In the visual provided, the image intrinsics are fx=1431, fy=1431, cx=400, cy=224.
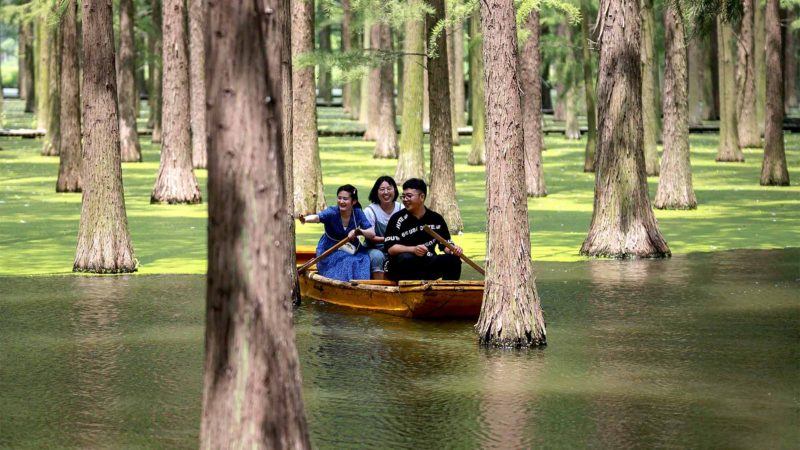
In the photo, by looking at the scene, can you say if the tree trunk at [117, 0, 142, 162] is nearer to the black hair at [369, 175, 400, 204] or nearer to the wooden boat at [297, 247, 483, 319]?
the black hair at [369, 175, 400, 204]

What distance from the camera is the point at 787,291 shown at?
1670 centimetres

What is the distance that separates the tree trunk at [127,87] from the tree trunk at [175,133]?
869 cm

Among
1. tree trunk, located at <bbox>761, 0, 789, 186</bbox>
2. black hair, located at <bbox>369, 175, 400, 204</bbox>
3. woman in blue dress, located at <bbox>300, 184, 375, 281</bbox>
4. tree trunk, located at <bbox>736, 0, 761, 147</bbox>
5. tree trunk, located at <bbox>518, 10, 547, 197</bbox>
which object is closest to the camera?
black hair, located at <bbox>369, 175, 400, 204</bbox>

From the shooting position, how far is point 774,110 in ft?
101

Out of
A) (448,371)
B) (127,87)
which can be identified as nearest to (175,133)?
(127,87)

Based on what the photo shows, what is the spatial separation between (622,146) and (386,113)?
73.3ft

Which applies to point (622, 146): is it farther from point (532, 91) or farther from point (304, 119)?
point (532, 91)

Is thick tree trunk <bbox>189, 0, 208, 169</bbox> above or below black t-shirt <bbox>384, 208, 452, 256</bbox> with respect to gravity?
above

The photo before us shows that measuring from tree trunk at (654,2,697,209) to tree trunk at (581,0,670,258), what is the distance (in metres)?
5.99

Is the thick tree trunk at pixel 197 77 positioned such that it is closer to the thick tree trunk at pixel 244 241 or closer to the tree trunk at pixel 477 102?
the tree trunk at pixel 477 102

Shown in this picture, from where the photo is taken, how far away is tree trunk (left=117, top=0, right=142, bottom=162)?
3859 cm

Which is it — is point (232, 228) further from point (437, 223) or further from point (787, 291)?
point (787, 291)

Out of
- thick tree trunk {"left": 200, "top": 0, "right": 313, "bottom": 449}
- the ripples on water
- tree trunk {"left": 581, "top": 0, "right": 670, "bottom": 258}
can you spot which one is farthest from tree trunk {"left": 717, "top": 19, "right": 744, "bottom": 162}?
thick tree trunk {"left": 200, "top": 0, "right": 313, "bottom": 449}

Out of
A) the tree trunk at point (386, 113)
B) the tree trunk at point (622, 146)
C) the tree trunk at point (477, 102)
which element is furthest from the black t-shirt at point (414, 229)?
the tree trunk at point (386, 113)
